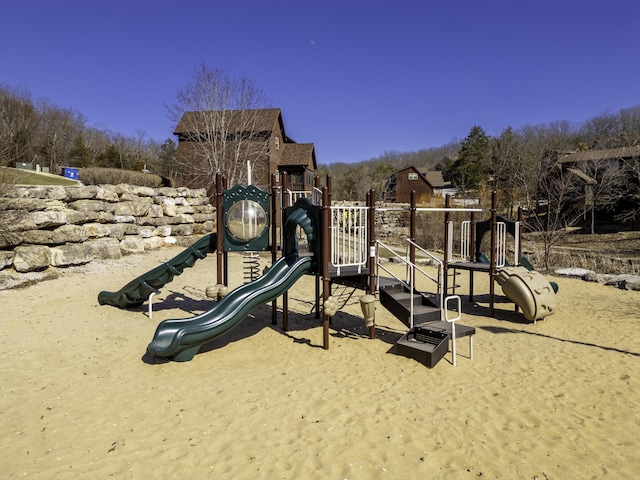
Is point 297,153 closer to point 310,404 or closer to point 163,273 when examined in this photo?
point 163,273

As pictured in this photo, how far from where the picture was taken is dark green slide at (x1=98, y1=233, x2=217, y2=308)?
7.87 meters

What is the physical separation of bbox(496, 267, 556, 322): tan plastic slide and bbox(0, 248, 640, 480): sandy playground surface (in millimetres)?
319

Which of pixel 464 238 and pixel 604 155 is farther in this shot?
pixel 604 155

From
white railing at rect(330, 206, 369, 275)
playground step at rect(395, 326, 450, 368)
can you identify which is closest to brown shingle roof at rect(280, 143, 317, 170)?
white railing at rect(330, 206, 369, 275)

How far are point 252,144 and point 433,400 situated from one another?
2682 cm

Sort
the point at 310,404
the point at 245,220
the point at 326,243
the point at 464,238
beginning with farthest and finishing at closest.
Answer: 1. the point at 464,238
2. the point at 245,220
3. the point at 326,243
4. the point at 310,404

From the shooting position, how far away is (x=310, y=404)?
472 centimetres

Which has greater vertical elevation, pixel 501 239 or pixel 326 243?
pixel 326 243

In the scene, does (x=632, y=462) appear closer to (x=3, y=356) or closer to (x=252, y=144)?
(x=3, y=356)

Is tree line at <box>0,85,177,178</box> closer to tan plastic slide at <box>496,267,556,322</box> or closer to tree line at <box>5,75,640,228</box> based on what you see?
tree line at <box>5,75,640,228</box>

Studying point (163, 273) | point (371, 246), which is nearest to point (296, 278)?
point (371, 246)

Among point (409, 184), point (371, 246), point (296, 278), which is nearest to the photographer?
point (296, 278)

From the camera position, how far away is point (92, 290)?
1000cm

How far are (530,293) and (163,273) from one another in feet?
23.2
